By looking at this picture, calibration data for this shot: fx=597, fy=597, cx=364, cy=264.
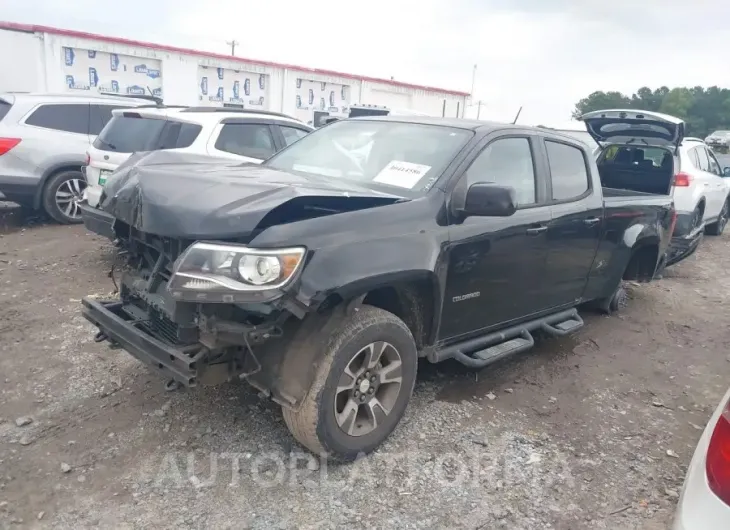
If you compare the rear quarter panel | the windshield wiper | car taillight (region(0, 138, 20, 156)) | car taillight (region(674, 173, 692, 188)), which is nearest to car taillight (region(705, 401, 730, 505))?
the rear quarter panel

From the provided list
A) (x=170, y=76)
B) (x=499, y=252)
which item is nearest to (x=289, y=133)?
(x=499, y=252)

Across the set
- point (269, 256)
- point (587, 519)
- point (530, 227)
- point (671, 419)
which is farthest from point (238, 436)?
point (671, 419)

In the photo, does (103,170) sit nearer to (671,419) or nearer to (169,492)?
(169,492)

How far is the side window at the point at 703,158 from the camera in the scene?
9562mm

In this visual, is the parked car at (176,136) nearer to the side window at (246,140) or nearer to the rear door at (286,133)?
the side window at (246,140)

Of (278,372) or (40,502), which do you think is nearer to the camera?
(40,502)

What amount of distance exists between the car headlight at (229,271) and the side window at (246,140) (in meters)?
4.11

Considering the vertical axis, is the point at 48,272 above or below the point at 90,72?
below

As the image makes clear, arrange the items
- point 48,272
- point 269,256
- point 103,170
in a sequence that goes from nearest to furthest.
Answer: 1. point 269,256
2. point 48,272
3. point 103,170

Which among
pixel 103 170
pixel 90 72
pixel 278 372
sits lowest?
pixel 278 372

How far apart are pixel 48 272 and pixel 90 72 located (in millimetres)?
12658

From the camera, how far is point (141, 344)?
2.95 m

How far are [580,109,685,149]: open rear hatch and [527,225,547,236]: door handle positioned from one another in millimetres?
3133

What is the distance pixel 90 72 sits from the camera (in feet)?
54.4
